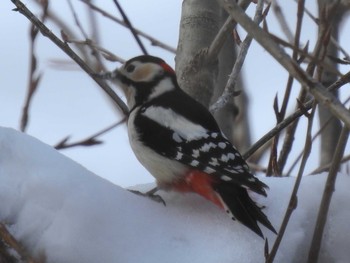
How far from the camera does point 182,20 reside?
3066mm

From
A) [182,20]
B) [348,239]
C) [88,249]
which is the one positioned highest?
[182,20]

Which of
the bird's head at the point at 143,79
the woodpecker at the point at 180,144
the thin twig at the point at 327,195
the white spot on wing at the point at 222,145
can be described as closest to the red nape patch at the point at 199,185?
the woodpecker at the point at 180,144

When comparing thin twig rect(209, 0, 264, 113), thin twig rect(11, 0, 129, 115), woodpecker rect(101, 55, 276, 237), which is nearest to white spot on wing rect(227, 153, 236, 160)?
woodpecker rect(101, 55, 276, 237)

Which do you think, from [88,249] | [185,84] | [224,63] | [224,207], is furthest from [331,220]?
[224,63]

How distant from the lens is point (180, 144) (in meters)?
2.55

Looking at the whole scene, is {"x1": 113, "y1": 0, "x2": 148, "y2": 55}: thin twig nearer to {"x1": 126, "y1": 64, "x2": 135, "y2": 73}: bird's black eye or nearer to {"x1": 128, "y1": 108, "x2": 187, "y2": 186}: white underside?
{"x1": 126, "y1": 64, "x2": 135, "y2": 73}: bird's black eye

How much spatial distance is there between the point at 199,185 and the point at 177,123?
0.34 m

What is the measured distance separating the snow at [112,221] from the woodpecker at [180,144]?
0.31ft

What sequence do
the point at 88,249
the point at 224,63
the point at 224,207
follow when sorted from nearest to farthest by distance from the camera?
the point at 88,249 < the point at 224,207 < the point at 224,63

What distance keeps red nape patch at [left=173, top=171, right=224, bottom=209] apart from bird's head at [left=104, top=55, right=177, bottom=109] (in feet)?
1.86

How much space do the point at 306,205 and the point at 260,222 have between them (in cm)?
14

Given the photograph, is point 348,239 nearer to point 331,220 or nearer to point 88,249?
point 331,220

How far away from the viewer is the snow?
5.85ft

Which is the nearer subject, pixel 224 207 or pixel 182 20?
pixel 224 207
